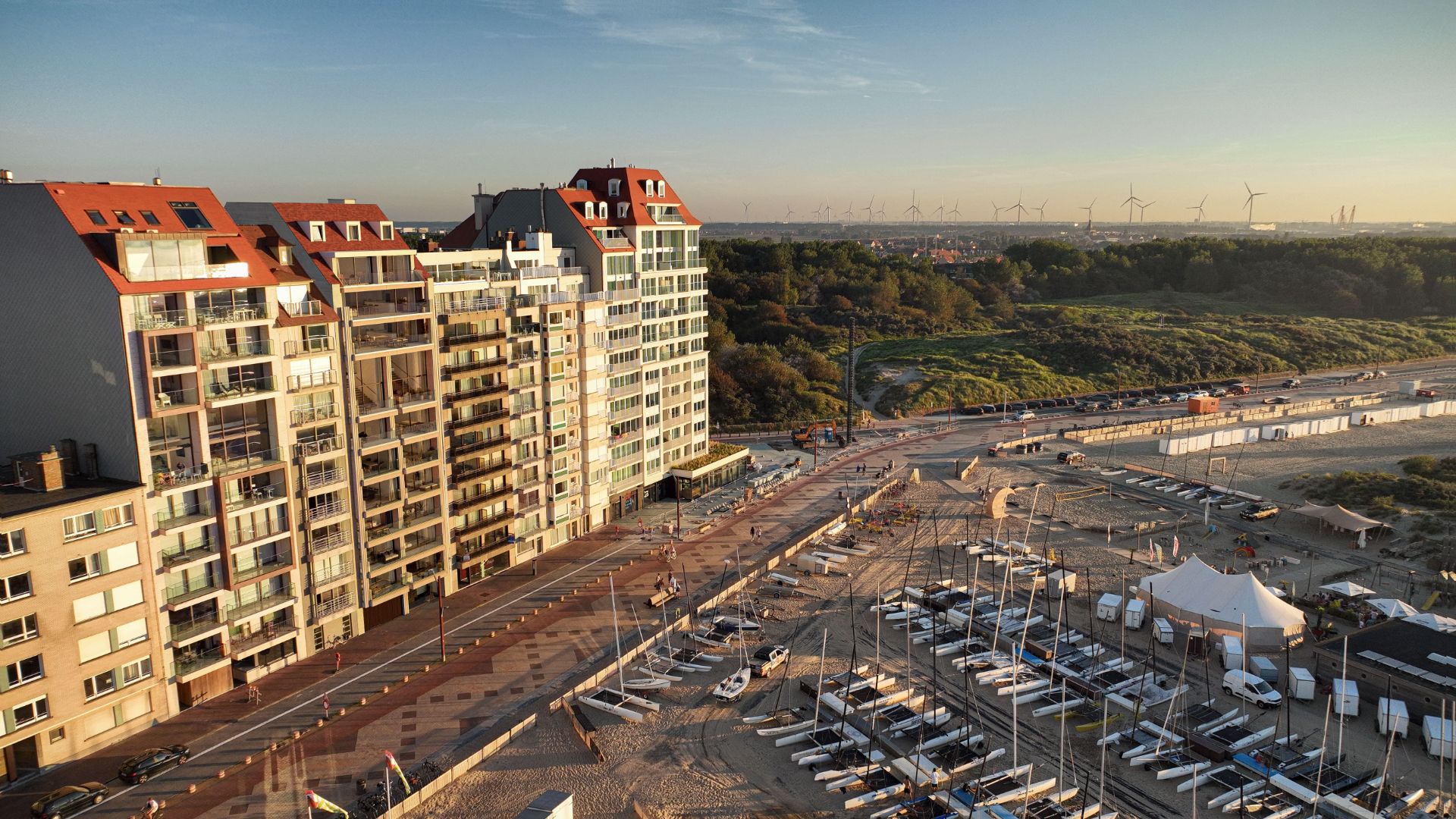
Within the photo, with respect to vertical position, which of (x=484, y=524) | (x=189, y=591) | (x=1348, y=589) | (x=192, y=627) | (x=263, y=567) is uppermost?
(x=189, y=591)

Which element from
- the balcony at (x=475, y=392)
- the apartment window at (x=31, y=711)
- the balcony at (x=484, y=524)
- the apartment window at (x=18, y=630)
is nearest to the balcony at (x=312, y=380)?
the balcony at (x=475, y=392)

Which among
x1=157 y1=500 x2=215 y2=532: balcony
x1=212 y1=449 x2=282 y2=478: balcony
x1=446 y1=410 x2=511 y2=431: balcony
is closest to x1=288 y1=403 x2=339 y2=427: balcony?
x1=212 y1=449 x2=282 y2=478: balcony

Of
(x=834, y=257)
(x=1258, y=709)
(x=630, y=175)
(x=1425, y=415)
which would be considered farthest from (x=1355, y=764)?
(x=834, y=257)

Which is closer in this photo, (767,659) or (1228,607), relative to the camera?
(767,659)

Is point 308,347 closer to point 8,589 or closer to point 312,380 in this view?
point 312,380

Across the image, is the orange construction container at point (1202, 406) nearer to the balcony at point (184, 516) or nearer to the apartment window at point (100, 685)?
the balcony at point (184, 516)

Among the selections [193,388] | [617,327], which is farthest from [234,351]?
[617,327]
